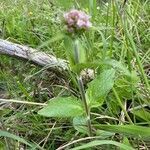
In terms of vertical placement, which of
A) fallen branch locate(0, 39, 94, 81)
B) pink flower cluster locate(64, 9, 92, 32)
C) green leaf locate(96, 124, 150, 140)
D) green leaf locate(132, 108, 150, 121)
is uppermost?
pink flower cluster locate(64, 9, 92, 32)

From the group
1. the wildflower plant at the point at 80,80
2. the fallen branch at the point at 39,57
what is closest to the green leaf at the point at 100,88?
the wildflower plant at the point at 80,80

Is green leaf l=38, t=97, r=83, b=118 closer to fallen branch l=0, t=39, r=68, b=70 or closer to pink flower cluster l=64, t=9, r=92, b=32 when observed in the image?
pink flower cluster l=64, t=9, r=92, b=32

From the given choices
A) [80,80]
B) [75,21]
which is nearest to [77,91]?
[80,80]

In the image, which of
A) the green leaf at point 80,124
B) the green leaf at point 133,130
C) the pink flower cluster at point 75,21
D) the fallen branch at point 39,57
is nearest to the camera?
the pink flower cluster at point 75,21

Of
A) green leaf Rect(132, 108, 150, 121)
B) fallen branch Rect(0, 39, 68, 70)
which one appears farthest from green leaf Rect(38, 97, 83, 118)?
fallen branch Rect(0, 39, 68, 70)

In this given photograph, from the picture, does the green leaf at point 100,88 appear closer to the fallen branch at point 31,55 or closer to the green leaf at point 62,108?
the green leaf at point 62,108

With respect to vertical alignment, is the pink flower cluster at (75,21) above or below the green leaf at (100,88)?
above
